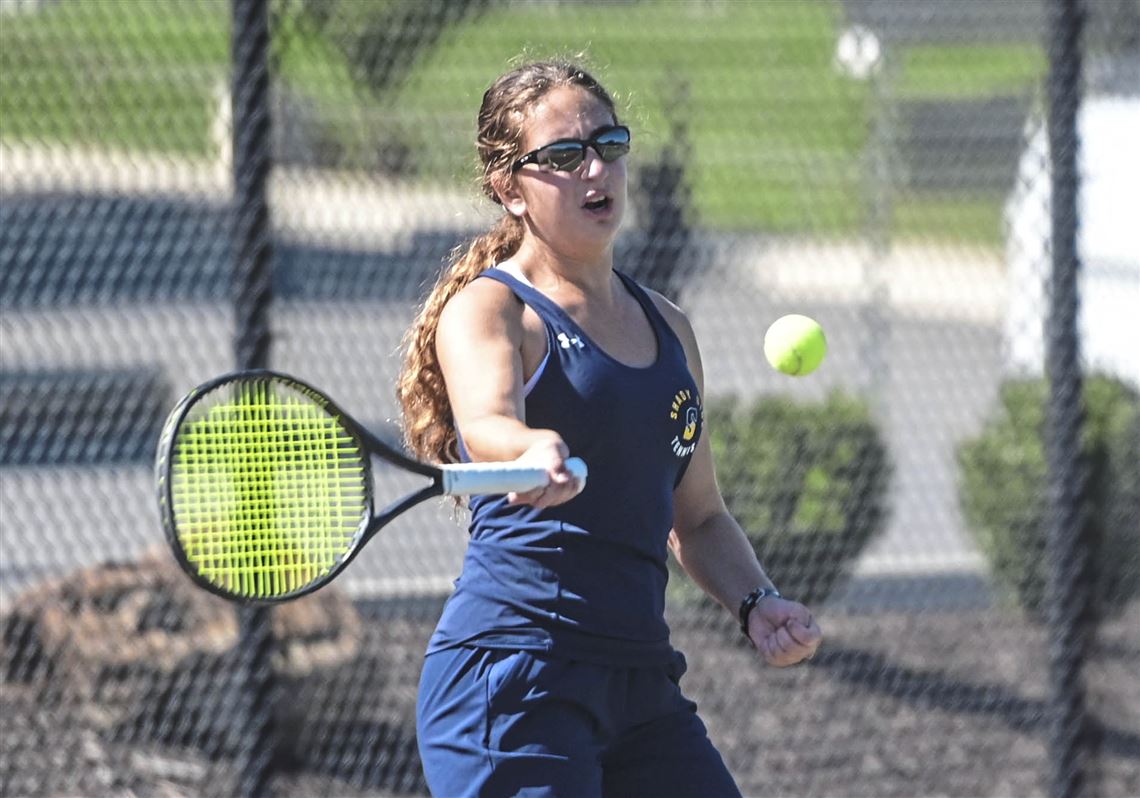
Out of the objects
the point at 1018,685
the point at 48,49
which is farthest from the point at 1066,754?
the point at 48,49

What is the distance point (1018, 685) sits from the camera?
5.28 m

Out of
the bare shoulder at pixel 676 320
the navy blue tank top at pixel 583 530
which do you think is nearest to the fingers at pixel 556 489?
the navy blue tank top at pixel 583 530

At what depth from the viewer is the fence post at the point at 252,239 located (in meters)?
3.86

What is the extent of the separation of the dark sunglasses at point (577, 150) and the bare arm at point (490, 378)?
0.21 metres

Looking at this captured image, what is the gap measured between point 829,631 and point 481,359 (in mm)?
3403

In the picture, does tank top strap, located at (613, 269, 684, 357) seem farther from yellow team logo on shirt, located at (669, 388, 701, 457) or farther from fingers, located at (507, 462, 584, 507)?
fingers, located at (507, 462, 584, 507)

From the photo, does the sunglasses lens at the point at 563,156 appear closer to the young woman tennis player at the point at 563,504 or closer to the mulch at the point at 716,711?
the young woman tennis player at the point at 563,504

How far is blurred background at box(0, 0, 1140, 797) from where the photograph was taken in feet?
14.0

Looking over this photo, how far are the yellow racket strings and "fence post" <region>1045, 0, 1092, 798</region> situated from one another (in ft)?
8.96

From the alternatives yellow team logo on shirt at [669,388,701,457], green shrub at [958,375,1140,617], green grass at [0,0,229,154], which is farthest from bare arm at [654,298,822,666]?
green shrub at [958,375,1140,617]

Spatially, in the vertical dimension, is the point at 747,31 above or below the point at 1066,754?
above

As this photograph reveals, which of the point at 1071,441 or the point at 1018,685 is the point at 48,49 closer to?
the point at 1071,441

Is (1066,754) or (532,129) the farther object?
(1066,754)

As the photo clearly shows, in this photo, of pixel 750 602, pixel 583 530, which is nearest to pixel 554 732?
pixel 583 530
